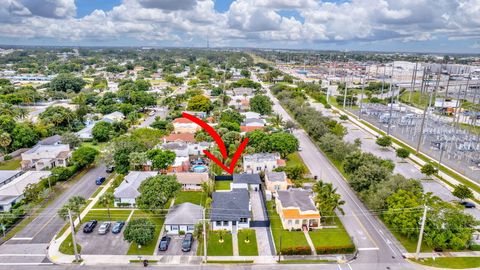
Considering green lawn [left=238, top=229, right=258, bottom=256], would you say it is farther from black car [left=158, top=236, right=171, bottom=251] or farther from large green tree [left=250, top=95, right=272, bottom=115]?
large green tree [left=250, top=95, right=272, bottom=115]

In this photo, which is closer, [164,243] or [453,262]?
[453,262]

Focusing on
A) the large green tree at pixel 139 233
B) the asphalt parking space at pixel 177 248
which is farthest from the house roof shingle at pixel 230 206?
the large green tree at pixel 139 233

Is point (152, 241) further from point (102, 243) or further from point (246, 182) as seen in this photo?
point (246, 182)

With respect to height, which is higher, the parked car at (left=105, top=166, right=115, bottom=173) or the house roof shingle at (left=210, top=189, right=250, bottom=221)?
the house roof shingle at (left=210, top=189, right=250, bottom=221)

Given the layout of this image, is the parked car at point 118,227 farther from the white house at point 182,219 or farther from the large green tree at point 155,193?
the white house at point 182,219

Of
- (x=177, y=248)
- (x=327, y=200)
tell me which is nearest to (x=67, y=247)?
(x=177, y=248)

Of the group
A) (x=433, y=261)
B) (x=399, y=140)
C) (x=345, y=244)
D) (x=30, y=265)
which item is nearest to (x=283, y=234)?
(x=345, y=244)

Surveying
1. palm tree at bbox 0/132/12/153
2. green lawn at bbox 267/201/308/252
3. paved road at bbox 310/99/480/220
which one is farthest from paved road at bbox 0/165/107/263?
paved road at bbox 310/99/480/220
